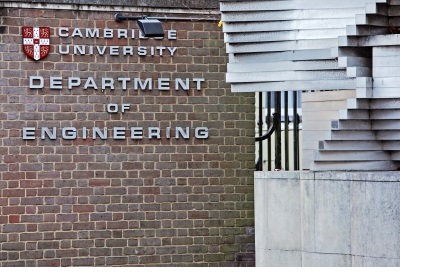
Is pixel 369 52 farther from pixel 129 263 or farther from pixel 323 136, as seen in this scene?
pixel 129 263

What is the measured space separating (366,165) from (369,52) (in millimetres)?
1055

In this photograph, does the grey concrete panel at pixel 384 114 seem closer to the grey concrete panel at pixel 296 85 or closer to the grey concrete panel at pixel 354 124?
the grey concrete panel at pixel 354 124

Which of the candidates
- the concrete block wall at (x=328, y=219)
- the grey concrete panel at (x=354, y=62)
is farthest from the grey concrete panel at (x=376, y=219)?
the grey concrete panel at (x=354, y=62)

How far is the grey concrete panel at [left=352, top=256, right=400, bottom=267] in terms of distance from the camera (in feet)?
35.0

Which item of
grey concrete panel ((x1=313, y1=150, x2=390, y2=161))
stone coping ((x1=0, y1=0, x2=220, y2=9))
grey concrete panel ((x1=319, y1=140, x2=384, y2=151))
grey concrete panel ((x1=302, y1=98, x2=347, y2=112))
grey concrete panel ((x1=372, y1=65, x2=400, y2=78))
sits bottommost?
grey concrete panel ((x1=313, y1=150, x2=390, y2=161))

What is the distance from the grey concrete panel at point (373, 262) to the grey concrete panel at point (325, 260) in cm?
11

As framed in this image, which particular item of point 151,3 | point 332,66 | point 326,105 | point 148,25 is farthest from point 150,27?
point 332,66

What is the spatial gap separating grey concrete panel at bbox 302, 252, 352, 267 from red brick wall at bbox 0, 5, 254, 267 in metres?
4.30

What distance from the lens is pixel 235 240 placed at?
16.0 meters

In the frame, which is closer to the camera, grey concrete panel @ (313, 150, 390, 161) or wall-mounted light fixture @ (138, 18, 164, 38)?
grey concrete panel @ (313, 150, 390, 161)

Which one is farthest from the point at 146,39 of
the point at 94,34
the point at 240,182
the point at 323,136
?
the point at 323,136

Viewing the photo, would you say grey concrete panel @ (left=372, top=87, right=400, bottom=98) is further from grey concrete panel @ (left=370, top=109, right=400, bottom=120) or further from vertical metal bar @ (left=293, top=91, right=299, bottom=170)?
vertical metal bar @ (left=293, top=91, right=299, bottom=170)

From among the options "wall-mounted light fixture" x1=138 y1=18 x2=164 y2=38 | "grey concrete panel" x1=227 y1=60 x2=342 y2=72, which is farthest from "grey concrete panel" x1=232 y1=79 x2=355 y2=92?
"wall-mounted light fixture" x1=138 y1=18 x2=164 y2=38

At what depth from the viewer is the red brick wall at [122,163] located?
1516 cm
